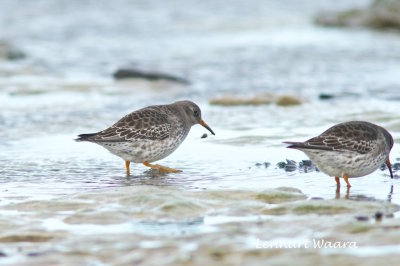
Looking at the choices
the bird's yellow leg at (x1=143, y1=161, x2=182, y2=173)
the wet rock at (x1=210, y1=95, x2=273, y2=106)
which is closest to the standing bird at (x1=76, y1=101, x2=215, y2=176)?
the bird's yellow leg at (x1=143, y1=161, x2=182, y2=173)

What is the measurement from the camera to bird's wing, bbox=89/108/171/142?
9916mm

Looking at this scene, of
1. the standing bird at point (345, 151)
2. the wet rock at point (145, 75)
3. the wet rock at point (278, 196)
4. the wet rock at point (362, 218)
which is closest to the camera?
the wet rock at point (362, 218)

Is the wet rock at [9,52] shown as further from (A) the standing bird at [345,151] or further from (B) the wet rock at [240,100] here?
(A) the standing bird at [345,151]

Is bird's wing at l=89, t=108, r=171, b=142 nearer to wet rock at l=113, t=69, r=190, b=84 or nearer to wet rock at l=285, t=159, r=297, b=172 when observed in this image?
wet rock at l=285, t=159, r=297, b=172

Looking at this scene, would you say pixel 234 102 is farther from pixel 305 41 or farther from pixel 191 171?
pixel 305 41

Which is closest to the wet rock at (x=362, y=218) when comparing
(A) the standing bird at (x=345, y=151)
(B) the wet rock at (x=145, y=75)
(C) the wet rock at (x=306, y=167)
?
(A) the standing bird at (x=345, y=151)

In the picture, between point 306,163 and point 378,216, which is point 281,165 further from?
point 378,216

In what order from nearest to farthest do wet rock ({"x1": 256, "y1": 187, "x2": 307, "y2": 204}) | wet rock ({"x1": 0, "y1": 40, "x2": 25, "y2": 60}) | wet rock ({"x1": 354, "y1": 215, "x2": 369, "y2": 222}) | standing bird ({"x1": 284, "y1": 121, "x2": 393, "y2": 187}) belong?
wet rock ({"x1": 354, "y1": 215, "x2": 369, "y2": 222})
wet rock ({"x1": 256, "y1": 187, "x2": 307, "y2": 204})
standing bird ({"x1": 284, "y1": 121, "x2": 393, "y2": 187})
wet rock ({"x1": 0, "y1": 40, "x2": 25, "y2": 60})

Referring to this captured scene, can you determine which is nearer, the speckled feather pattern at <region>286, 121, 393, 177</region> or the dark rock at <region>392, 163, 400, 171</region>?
the speckled feather pattern at <region>286, 121, 393, 177</region>

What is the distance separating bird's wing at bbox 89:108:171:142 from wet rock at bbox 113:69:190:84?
5.95 meters

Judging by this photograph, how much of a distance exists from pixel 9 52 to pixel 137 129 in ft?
31.8

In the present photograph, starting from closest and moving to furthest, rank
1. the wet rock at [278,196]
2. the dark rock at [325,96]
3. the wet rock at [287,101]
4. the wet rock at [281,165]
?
the wet rock at [278,196]
the wet rock at [281,165]
the wet rock at [287,101]
the dark rock at [325,96]

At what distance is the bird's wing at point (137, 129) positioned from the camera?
9916mm

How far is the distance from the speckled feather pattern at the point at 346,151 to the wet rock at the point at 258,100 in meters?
4.88
